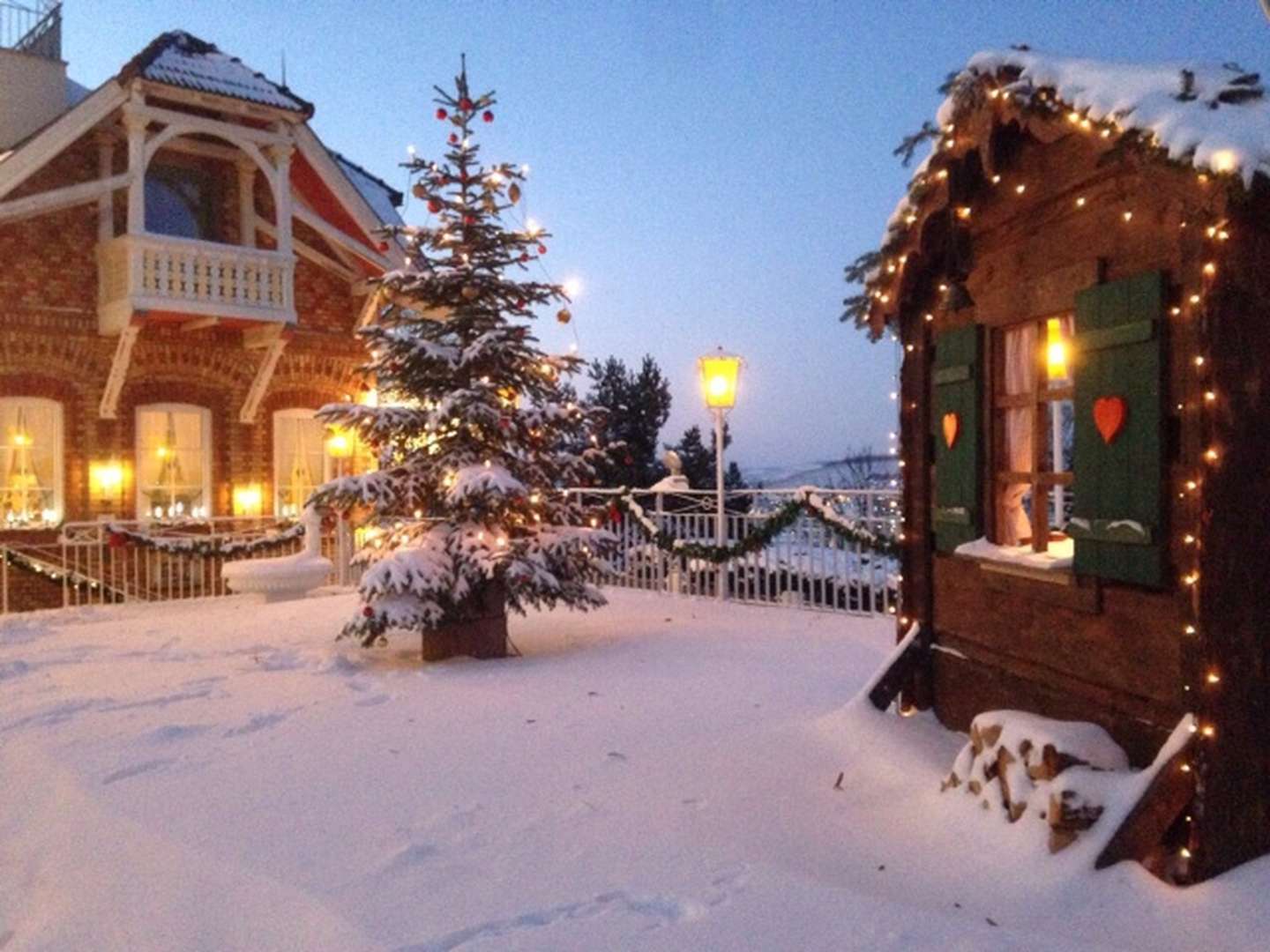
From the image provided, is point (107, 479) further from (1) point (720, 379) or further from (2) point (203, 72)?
(1) point (720, 379)

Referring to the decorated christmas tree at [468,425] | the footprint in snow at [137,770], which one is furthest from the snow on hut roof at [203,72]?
the footprint in snow at [137,770]

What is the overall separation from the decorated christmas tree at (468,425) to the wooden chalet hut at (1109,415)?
334 cm

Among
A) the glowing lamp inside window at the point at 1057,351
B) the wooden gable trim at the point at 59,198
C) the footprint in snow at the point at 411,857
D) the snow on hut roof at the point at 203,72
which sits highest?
the snow on hut roof at the point at 203,72

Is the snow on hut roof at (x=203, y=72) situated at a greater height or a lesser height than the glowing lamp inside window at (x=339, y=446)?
greater

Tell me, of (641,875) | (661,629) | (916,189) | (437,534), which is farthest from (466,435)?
(641,875)

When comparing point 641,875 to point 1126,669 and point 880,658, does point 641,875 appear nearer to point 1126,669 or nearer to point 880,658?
point 1126,669

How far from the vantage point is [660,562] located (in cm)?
1261

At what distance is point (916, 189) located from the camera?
5.66 m

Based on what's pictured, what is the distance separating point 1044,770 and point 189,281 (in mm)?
13271

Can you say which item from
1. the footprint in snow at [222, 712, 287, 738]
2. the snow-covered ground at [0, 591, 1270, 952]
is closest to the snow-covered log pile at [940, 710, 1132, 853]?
the snow-covered ground at [0, 591, 1270, 952]

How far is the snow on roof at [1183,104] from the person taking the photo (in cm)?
356

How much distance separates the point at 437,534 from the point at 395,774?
327 cm

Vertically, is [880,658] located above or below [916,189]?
below

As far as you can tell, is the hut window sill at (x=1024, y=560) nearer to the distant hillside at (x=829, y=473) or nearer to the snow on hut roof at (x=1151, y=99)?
the snow on hut roof at (x=1151, y=99)
